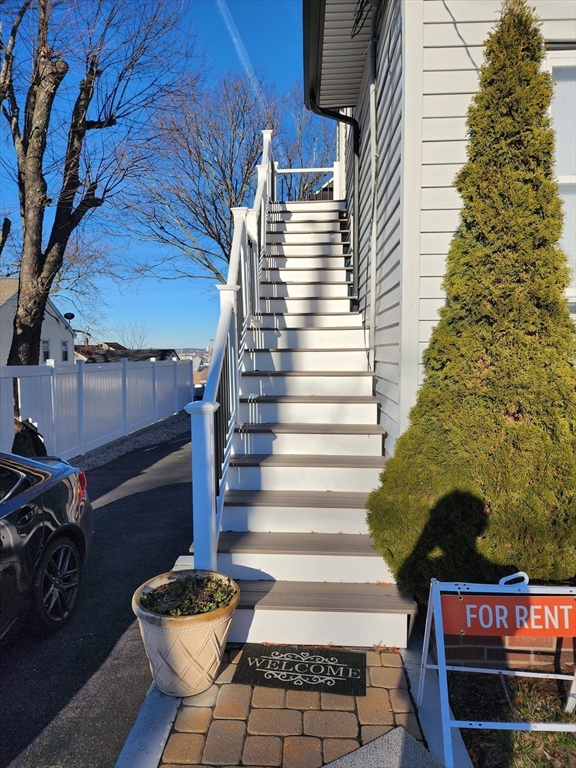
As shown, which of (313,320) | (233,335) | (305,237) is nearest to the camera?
(233,335)

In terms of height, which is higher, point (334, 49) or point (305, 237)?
point (334, 49)

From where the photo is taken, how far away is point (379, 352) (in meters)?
4.07

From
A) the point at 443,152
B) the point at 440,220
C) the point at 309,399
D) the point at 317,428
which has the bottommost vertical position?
the point at 317,428

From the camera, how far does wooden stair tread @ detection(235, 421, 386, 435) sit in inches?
143

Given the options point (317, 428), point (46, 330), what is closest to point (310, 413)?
point (317, 428)

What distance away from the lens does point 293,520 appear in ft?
10.2

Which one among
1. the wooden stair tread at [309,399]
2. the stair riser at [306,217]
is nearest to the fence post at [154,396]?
the stair riser at [306,217]

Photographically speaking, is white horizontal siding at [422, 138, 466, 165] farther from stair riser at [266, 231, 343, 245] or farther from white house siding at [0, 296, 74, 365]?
white house siding at [0, 296, 74, 365]

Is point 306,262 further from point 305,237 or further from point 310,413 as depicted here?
point 310,413

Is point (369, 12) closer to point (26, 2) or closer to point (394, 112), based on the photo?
point (394, 112)

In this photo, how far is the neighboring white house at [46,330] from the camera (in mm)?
19609

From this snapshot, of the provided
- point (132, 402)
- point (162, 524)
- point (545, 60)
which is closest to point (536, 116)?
point (545, 60)

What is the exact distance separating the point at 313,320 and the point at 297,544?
9.19 ft

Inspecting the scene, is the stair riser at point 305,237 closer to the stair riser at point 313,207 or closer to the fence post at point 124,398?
the stair riser at point 313,207
